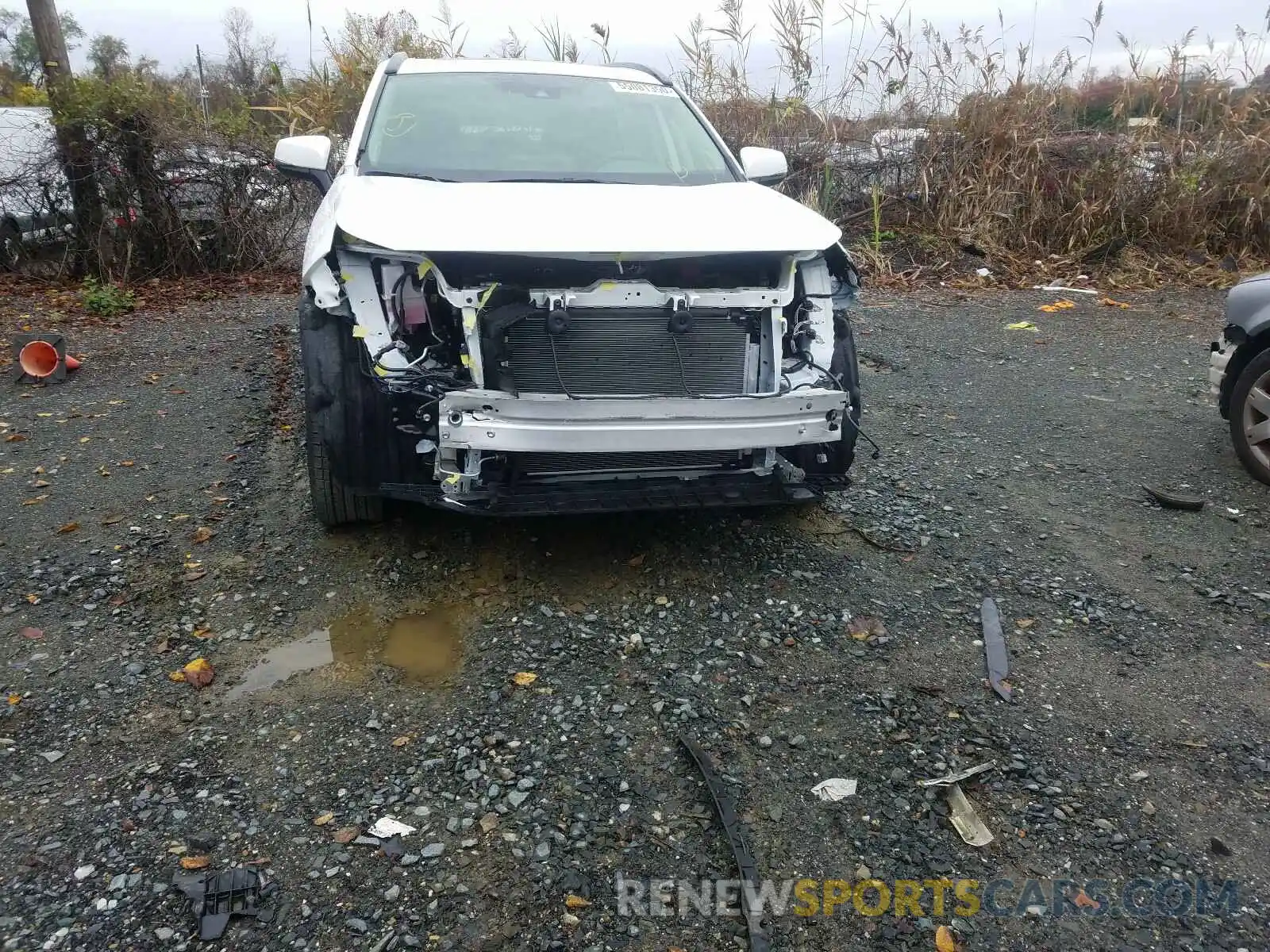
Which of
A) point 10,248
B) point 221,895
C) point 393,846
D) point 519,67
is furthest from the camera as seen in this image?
point 10,248

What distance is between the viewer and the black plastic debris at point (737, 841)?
199cm

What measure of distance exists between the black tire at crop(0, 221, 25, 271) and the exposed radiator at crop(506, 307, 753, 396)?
7.52 metres

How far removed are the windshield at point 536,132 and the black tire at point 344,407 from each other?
918mm

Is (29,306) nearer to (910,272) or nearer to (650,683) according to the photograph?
(650,683)

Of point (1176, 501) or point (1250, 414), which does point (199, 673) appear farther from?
point (1250, 414)

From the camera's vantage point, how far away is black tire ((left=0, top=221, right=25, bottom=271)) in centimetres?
817

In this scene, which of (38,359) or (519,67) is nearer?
(519,67)

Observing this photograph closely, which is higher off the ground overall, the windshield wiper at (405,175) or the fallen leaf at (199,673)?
the windshield wiper at (405,175)

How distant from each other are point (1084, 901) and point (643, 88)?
4180 mm

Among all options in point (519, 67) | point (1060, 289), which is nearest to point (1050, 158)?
point (1060, 289)

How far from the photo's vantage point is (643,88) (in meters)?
4.77

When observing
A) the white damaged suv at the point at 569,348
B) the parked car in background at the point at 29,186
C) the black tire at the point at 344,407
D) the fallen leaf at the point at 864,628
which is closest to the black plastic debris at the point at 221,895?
the white damaged suv at the point at 569,348

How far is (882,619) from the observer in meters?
3.22

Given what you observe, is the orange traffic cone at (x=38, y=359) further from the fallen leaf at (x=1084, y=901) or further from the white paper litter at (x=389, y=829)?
the fallen leaf at (x=1084, y=901)
